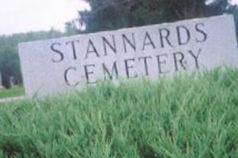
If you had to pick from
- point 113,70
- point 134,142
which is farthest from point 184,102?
point 113,70

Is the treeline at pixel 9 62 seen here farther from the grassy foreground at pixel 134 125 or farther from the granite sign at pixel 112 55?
the grassy foreground at pixel 134 125

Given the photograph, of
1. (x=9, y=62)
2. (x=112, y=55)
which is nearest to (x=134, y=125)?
(x=112, y=55)

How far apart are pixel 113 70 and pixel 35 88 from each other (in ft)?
2.64

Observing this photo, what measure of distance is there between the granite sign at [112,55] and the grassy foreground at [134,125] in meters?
2.23

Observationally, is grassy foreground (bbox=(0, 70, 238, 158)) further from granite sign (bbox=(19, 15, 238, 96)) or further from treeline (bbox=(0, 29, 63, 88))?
treeline (bbox=(0, 29, 63, 88))

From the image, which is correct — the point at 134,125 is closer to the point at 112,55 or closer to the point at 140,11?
the point at 112,55

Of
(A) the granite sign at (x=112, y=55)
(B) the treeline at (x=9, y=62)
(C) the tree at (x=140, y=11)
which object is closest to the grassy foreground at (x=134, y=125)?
(A) the granite sign at (x=112, y=55)

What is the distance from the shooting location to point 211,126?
2639 mm

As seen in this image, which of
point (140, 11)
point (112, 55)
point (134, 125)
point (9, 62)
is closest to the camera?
point (134, 125)

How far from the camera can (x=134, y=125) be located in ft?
9.29

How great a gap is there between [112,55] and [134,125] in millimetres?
3146

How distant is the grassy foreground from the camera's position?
254 centimetres

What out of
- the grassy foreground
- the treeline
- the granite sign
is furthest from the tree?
the treeline

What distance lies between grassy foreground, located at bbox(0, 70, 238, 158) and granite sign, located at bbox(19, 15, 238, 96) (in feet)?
7.33
